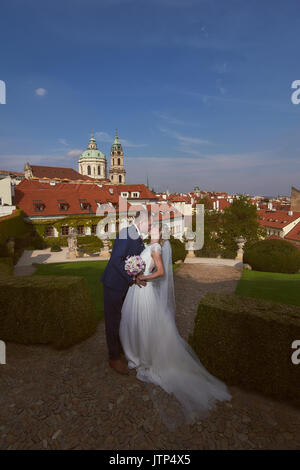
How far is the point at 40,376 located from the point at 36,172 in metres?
74.4

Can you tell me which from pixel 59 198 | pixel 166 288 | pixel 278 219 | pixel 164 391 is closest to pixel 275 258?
pixel 166 288

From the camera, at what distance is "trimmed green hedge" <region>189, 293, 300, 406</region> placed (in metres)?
3.52

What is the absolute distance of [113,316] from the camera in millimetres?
4355

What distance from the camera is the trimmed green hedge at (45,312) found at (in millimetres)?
5074

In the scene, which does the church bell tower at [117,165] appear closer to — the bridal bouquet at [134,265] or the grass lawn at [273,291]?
the grass lawn at [273,291]

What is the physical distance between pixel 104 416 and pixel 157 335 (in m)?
1.41

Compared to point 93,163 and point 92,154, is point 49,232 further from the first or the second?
point 92,154

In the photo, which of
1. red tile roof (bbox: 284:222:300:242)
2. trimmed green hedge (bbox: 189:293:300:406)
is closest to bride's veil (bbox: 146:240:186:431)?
trimmed green hedge (bbox: 189:293:300:406)

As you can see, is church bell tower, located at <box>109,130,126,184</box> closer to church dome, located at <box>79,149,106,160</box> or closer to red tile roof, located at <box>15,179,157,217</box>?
church dome, located at <box>79,149,106,160</box>

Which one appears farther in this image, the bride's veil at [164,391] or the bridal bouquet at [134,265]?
the bridal bouquet at [134,265]

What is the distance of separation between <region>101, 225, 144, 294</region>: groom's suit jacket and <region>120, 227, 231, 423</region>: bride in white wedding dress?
22 centimetres

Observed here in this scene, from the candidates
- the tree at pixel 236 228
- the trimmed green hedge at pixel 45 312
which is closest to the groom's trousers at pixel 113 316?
the trimmed green hedge at pixel 45 312

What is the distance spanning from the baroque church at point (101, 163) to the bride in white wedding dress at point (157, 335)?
8818 centimetres

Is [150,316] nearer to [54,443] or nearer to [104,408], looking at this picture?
[104,408]
